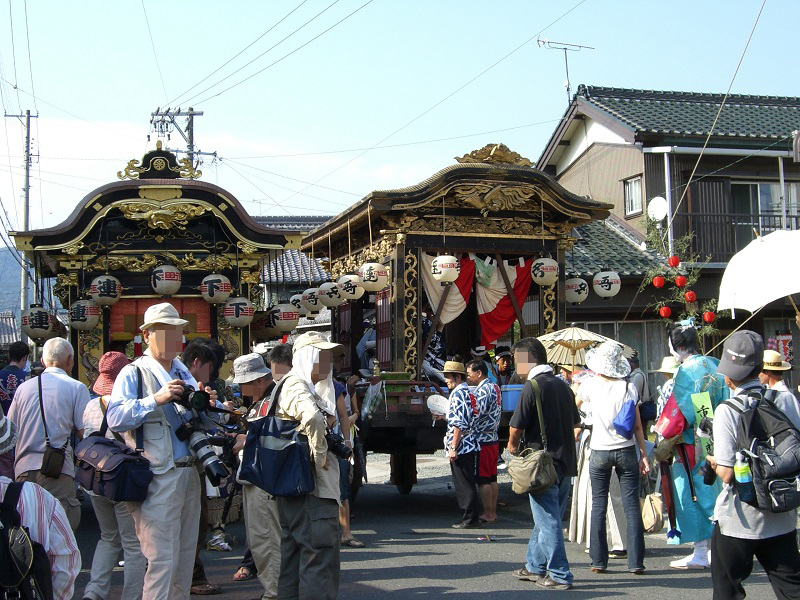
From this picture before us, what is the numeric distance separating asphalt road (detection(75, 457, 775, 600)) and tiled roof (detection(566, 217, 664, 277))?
809 cm

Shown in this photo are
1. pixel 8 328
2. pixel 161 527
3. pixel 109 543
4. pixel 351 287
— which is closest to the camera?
pixel 161 527

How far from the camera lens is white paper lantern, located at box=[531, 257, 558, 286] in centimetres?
1498

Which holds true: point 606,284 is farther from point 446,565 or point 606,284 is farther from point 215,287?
point 446,565

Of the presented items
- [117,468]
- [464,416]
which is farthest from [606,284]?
[117,468]

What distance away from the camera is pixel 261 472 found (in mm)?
5785

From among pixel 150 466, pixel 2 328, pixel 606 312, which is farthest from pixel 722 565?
→ pixel 2 328

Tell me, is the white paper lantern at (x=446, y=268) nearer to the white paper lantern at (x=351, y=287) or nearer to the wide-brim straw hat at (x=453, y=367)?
the white paper lantern at (x=351, y=287)

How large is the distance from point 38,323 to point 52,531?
35.2ft

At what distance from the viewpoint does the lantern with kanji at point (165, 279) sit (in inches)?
514

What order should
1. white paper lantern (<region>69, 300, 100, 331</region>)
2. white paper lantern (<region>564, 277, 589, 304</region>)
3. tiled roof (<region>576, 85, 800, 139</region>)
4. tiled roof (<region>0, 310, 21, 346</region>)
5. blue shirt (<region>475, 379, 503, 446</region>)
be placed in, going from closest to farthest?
blue shirt (<region>475, 379, 503, 446</region>)
white paper lantern (<region>69, 300, 100, 331</region>)
white paper lantern (<region>564, 277, 589, 304</region>)
tiled roof (<region>576, 85, 800, 139</region>)
tiled roof (<region>0, 310, 21, 346</region>)

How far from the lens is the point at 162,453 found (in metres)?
5.72

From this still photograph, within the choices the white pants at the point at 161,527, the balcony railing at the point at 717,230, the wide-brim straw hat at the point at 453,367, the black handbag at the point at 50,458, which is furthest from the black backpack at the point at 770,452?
the balcony railing at the point at 717,230

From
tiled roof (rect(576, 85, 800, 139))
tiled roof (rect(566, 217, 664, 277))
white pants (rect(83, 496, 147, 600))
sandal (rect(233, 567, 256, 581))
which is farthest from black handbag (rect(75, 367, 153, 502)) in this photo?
tiled roof (rect(576, 85, 800, 139))

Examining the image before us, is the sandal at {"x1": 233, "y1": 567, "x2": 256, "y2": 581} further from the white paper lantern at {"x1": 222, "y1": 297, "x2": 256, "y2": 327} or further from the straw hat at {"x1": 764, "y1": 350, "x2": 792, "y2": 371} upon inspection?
the white paper lantern at {"x1": 222, "y1": 297, "x2": 256, "y2": 327}
